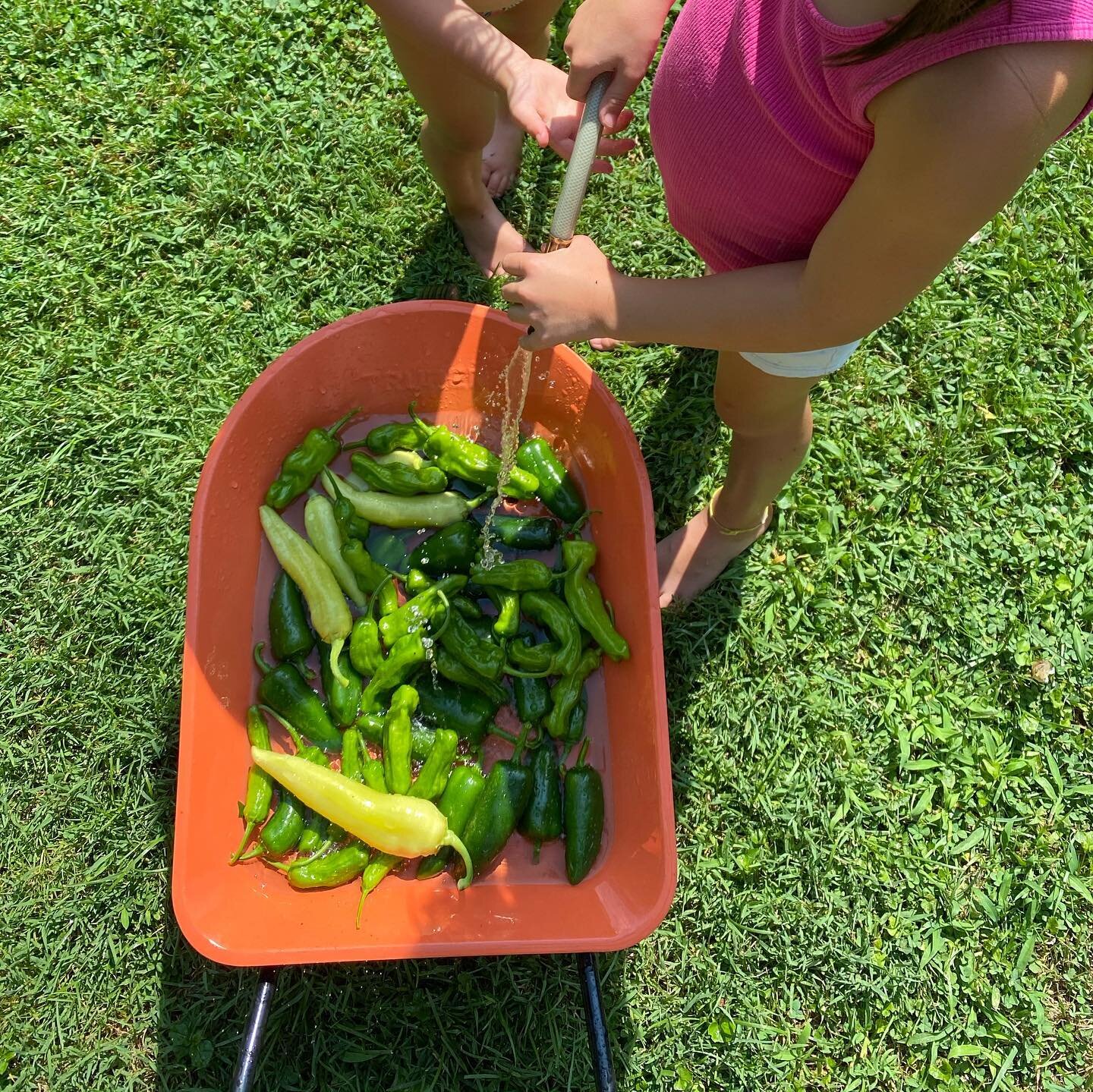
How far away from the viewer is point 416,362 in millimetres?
2828

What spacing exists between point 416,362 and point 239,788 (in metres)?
1.32

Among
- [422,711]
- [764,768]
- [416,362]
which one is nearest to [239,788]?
[422,711]

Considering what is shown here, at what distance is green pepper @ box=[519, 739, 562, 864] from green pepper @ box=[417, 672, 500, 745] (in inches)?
6.9

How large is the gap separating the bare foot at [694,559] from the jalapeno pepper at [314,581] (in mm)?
1017

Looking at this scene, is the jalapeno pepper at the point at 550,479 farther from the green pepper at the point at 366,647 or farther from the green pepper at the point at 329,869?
the green pepper at the point at 329,869

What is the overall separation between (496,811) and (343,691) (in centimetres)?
55

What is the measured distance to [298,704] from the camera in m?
2.59

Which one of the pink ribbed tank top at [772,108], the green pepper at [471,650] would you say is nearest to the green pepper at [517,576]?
the green pepper at [471,650]

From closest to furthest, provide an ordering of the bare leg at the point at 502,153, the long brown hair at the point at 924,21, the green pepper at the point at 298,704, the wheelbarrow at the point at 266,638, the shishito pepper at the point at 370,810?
the long brown hair at the point at 924,21, the wheelbarrow at the point at 266,638, the shishito pepper at the point at 370,810, the green pepper at the point at 298,704, the bare leg at the point at 502,153

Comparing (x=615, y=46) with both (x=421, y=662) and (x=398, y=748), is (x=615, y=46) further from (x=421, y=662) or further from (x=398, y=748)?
(x=398, y=748)

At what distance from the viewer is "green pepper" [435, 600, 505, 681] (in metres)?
2.63

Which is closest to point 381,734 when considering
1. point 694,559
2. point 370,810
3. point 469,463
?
point 370,810

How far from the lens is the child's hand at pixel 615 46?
193 cm

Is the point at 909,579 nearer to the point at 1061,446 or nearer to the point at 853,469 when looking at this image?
the point at 853,469
